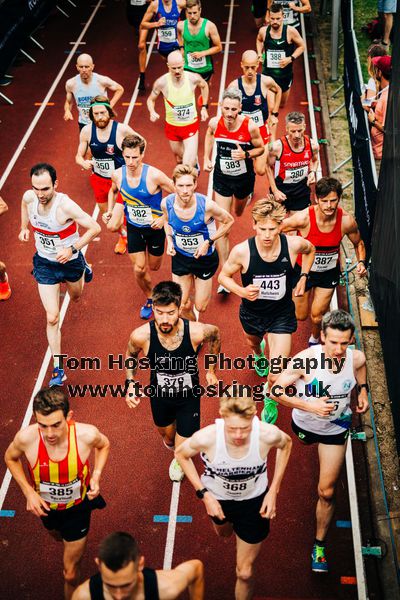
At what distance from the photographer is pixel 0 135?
1355 centimetres

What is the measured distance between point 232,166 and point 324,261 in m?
2.07

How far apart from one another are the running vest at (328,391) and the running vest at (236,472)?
2.16 ft

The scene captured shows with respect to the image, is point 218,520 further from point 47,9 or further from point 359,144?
point 47,9

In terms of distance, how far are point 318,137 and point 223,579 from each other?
8569 millimetres

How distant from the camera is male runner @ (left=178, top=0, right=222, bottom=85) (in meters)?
12.0

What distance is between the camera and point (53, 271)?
789cm

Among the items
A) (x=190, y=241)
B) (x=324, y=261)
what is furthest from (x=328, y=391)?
(x=190, y=241)

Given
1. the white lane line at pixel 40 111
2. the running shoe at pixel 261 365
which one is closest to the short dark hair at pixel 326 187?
the running shoe at pixel 261 365

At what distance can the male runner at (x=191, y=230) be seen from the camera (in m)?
7.77

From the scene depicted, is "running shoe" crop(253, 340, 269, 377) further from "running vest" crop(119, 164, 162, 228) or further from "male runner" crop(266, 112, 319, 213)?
"male runner" crop(266, 112, 319, 213)


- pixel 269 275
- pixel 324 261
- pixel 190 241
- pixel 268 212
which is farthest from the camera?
pixel 190 241

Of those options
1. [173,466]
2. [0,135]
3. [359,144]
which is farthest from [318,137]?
[173,466]

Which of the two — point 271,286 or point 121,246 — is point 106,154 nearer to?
point 121,246

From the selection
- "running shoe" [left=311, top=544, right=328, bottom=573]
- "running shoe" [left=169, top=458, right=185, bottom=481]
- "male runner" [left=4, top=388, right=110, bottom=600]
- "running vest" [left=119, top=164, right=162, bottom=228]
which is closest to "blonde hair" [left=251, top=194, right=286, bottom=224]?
"running vest" [left=119, top=164, right=162, bottom=228]
